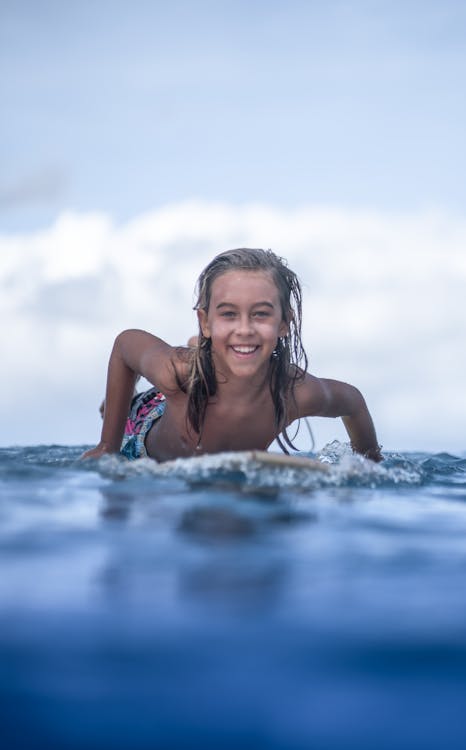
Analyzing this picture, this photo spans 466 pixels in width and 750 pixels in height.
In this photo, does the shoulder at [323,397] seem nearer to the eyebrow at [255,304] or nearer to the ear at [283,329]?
the ear at [283,329]

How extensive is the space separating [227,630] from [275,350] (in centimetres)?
386

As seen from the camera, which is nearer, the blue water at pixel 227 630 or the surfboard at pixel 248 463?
the blue water at pixel 227 630

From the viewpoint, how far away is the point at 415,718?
122cm

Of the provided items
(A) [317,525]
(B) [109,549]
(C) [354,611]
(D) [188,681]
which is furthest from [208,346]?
(D) [188,681]

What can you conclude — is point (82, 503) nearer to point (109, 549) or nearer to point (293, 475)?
point (109, 549)

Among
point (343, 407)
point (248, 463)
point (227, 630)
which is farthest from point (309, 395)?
point (227, 630)

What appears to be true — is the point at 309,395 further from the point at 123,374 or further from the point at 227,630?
the point at 227,630

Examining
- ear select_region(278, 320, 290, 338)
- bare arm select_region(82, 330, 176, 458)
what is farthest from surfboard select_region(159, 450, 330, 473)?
ear select_region(278, 320, 290, 338)

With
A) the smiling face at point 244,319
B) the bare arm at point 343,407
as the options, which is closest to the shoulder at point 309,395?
the bare arm at point 343,407

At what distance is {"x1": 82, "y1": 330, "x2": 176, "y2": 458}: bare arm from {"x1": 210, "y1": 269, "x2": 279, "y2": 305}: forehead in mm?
615

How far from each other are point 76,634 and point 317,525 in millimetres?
1270

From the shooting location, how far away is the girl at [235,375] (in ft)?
16.0

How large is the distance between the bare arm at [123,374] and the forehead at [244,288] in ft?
2.02

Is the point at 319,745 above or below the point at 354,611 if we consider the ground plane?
below
